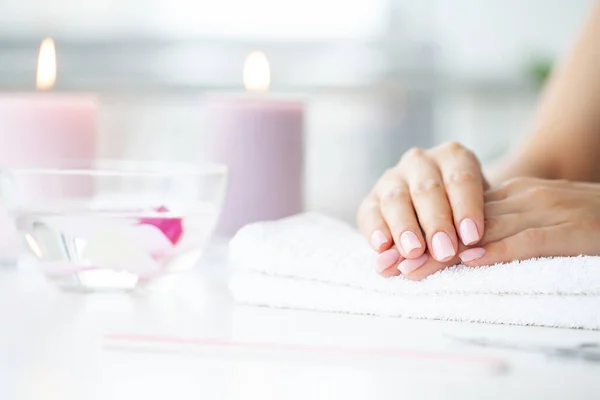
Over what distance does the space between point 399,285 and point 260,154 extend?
38cm

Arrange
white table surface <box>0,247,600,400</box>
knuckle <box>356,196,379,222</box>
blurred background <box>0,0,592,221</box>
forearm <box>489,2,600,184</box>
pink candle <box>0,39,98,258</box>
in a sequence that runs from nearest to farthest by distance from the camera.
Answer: white table surface <box>0,247,600,400</box> → knuckle <box>356,196,379,222</box> → pink candle <box>0,39,98,258</box> → forearm <box>489,2,600,184</box> → blurred background <box>0,0,592,221</box>

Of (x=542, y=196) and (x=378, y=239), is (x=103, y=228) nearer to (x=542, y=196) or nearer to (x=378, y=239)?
(x=378, y=239)

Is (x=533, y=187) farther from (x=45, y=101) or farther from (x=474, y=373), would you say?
(x=45, y=101)

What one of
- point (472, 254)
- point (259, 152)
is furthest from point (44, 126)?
point (472, 254)

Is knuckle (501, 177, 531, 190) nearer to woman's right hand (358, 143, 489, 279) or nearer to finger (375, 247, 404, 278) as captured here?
woman's right hand (358, 143, 489, 279)

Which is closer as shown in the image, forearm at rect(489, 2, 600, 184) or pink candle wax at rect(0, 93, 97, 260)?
pink candle wax at rect(0, 93, 97, 260)

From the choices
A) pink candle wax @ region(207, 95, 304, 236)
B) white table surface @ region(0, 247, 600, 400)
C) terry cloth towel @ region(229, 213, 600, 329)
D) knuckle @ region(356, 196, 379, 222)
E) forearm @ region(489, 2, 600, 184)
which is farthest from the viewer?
forearm @ region(489, 2, 600, 184)

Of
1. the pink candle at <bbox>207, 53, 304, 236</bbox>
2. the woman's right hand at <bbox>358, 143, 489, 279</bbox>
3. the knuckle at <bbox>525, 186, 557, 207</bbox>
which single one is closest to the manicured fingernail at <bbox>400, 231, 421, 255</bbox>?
the woman's right hand at <bbox>358, 143, 489, 279</bbox>

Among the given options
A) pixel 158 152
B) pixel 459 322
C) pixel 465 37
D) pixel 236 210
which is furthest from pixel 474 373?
pixel 158 152

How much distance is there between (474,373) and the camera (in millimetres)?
383

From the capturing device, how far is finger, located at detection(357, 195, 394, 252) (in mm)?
531

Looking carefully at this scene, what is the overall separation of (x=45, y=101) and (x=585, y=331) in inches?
20.6

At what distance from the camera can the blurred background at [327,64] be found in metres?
2.08

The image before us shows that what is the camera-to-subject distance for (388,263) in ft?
1.66
